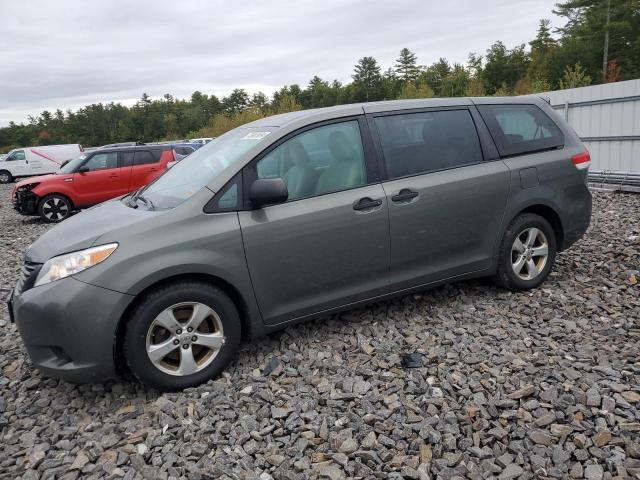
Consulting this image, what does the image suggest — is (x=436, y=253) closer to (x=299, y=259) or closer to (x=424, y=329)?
(x=424, y=329)

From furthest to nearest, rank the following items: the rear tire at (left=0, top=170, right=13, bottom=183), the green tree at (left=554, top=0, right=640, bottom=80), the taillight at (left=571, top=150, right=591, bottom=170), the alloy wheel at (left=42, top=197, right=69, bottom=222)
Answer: the green tree at (left=554, top=0, right=640, bottom=80) → the rear tire at (left=0, top=170, right=13, bottom=183) → the alloy wheel at (left=42, top=197, right=69, bottom=222) → the taillight at (left=571, top=150, right=591, bottom=170)

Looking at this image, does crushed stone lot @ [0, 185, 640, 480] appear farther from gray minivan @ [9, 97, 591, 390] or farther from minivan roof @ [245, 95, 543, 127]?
minivan roof @ [245, 95, 543, 127]

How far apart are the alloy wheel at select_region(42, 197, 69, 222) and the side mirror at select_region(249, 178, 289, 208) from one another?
10400mm

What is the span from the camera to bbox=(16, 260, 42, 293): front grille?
3.14 m

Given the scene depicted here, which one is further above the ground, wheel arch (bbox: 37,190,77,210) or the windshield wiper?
the windshield wiper

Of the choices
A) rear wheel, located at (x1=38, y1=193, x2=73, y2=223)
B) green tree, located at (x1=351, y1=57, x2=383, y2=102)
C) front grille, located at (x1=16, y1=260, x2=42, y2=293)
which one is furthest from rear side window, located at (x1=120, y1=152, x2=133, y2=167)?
green tree, located at (x1=351, y1=57, x2=383, y2=102)

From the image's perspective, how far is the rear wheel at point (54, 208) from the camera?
11.8 m

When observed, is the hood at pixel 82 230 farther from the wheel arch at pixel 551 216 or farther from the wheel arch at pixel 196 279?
the wheel arch at pixel 551 216

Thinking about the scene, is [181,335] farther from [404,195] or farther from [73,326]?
[404,195]

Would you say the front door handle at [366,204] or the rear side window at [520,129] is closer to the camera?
the front door handle at [366,204]

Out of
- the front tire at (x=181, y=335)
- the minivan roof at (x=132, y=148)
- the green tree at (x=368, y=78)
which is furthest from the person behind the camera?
the green tree at (x=368, y=78)

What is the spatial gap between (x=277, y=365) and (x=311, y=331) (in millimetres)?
576

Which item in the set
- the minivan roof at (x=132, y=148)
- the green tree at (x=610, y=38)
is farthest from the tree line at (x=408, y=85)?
the minivan roof at (x=132, y=148)

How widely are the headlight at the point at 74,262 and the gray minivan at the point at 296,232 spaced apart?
0.01 meters
